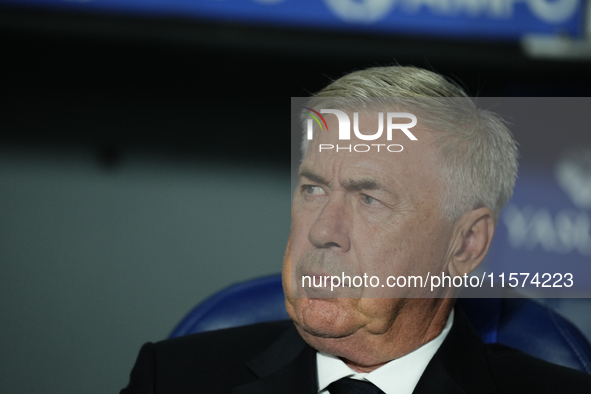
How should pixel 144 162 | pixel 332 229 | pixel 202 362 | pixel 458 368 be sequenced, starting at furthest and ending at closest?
pixel 144 162
pixel 202 362
pixel 458 368
pixel 332 229

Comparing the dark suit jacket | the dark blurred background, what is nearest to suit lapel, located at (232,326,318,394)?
the dark suit jacket

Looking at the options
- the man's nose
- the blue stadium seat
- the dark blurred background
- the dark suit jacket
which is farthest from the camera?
the dark blurred background

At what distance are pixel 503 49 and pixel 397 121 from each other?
1047 mm

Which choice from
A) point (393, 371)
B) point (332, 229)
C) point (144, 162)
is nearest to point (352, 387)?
point (393, 371)

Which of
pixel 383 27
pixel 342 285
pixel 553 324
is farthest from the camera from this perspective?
pixel 383 27

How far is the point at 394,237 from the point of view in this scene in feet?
2.63

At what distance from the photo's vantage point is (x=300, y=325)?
0.83 metres

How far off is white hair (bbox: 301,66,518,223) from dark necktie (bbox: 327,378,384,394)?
0.31 meters

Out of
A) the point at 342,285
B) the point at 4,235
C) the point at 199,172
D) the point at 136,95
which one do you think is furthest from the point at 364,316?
the point at 4,235

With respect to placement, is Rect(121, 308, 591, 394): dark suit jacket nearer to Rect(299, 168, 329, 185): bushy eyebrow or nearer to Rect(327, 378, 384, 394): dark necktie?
Rect(327, 378, 384, 394): dark necktie

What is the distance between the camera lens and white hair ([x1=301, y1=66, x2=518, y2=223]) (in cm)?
83

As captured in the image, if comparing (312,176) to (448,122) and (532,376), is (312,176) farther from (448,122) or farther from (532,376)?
(532,376)

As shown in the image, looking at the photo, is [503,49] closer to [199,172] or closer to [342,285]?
[199,172]

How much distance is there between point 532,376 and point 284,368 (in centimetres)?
45
